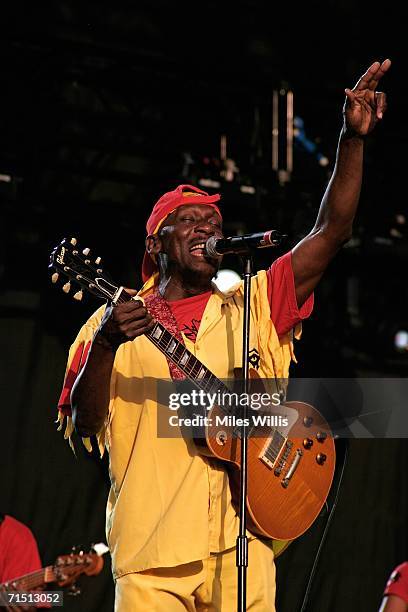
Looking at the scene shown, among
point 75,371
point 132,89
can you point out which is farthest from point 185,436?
point 132,89

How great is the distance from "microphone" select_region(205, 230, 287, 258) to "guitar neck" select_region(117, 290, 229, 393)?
15.0 inches

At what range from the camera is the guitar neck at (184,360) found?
12.8 feet

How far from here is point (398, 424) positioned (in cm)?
707

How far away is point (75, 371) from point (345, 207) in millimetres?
1248

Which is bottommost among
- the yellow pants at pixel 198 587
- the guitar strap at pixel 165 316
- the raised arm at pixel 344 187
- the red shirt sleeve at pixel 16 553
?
the yellow pants at pixel 198 587

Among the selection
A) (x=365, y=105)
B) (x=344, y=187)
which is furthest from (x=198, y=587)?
(x=365, y=105)

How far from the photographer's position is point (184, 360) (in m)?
3.92

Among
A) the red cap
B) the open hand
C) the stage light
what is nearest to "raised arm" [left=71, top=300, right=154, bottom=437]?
the red cap

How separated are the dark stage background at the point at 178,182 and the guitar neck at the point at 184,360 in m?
2.48

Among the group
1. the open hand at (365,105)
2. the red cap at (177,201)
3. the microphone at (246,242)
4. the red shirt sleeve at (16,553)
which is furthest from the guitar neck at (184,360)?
the open hand at (365,105)

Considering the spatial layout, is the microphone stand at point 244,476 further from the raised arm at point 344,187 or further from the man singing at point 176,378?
the raised arm at point 344,187

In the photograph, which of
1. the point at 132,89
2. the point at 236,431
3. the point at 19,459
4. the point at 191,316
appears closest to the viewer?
the point at 236,431

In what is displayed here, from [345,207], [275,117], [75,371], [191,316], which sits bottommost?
[75,371]

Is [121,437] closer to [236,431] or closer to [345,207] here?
[236,431]
